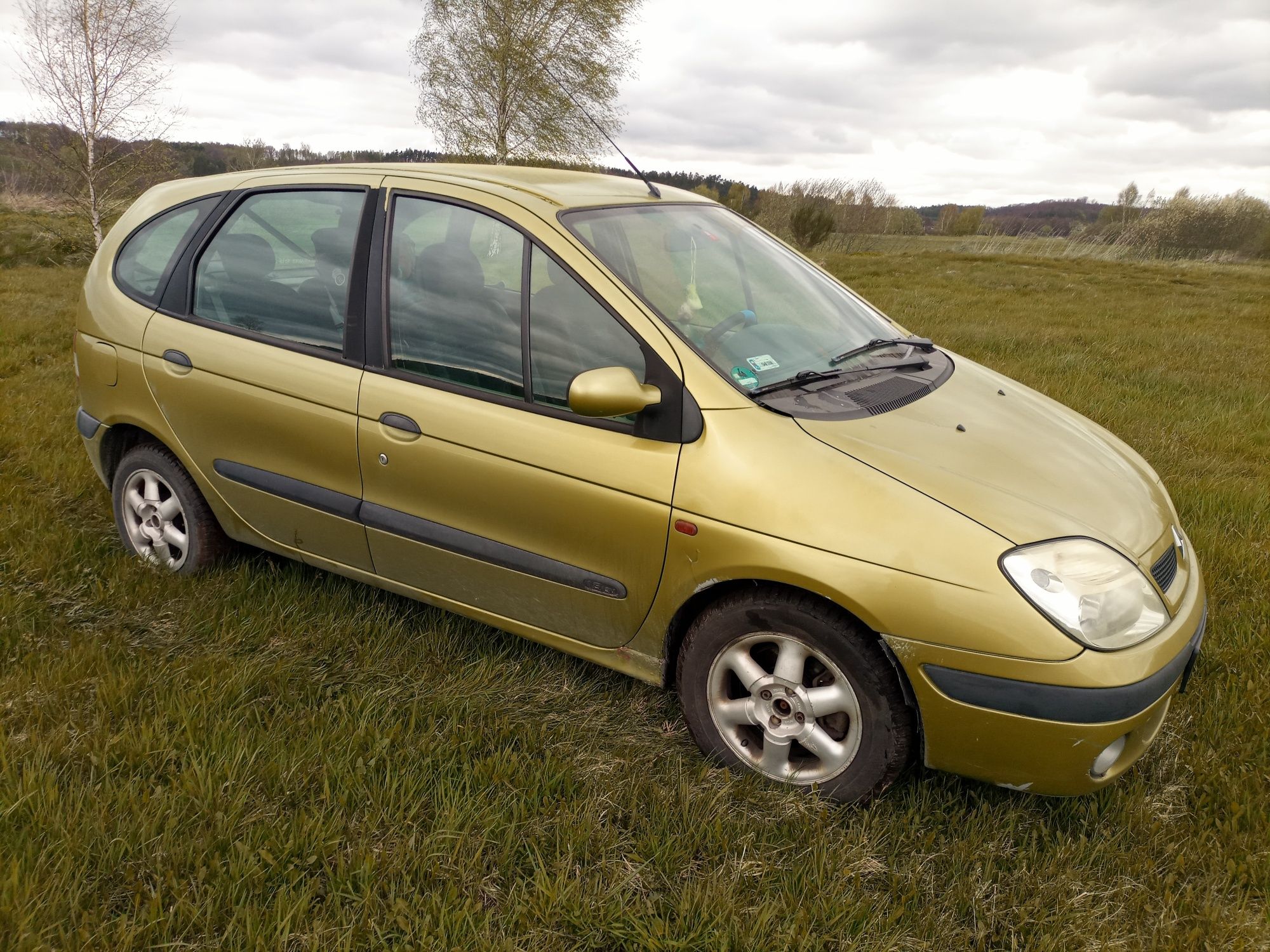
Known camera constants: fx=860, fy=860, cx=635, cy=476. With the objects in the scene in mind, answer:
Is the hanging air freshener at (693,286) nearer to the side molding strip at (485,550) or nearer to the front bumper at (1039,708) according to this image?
the side molding strip at (485,550)

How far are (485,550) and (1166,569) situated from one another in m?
2.06

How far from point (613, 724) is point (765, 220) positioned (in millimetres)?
30833

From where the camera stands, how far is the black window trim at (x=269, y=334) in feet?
9.91

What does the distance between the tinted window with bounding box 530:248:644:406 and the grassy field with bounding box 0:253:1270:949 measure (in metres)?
1.11

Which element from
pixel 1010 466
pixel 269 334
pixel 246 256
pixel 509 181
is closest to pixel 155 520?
pixel 269 334

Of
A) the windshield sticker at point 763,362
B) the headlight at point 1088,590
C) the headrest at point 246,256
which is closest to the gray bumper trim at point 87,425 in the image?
the headrest at point 246,256

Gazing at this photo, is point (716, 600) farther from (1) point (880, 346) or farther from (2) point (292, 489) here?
(2) point (292, 489)

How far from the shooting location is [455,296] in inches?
113

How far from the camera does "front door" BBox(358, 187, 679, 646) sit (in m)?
2.56

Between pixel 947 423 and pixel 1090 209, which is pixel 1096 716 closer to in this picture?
pixel 947 423

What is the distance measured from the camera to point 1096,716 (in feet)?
6.98

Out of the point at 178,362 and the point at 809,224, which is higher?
the point at 809,224

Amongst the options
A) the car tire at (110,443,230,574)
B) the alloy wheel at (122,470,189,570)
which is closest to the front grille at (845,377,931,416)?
the car tire at (110,443,230,574)

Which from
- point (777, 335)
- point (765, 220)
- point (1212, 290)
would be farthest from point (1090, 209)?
point (777, 335)
